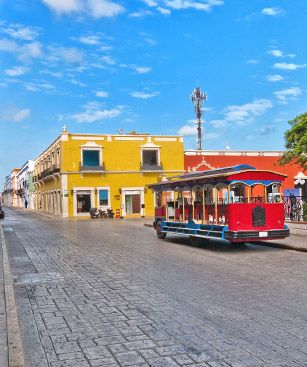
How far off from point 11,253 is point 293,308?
1020cm

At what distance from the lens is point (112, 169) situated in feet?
141

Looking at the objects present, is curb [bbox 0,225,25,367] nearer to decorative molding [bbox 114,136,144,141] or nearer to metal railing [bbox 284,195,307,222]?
metal railing [bbox 284,195,307,222]

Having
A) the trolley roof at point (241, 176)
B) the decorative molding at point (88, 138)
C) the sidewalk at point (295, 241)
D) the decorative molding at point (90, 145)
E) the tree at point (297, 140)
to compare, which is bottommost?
the sidewalk at point (295, 241)

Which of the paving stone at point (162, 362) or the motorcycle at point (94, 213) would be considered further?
the motorcycle at point (94, 213)

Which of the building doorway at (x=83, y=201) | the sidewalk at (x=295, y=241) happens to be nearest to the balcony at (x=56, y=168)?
the building doorway at (x=83, y=201)

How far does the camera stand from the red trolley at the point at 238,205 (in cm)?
1365

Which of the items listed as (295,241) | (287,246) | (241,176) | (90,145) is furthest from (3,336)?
(90,145)

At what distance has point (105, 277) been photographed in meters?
9.52

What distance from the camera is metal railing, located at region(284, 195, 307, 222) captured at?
1833cm

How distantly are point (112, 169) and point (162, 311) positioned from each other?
36940 millimetres

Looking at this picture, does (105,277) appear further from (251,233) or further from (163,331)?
(251,233)

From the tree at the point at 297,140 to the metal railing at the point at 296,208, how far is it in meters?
3.26

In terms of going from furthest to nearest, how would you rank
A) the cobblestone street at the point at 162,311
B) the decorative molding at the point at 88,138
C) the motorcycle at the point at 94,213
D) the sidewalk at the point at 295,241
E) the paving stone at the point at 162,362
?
the decorative molding at the point at 88,138 < the motorcycle at the point at 94,213 < the sidewalk at the point at 295,241 < the cobblestone street at the point at 162,311 < the paving stone at the point at 162,362

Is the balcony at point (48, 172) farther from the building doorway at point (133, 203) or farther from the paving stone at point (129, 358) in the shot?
the paving stone at point (129, 358)
